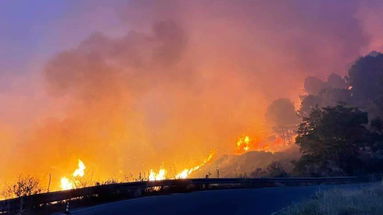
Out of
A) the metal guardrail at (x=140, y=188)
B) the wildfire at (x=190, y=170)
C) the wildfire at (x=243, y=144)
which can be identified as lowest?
the metal guardrail at (x=140, y=188)

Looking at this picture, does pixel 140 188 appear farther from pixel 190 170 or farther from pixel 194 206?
pixel 190 170

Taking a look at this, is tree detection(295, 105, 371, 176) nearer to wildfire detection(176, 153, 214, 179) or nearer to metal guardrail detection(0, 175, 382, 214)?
metal guardrail detection(0, 175, 382, 214)

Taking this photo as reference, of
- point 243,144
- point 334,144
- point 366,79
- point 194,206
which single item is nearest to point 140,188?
point 194,206

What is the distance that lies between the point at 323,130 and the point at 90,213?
4976 centimetres

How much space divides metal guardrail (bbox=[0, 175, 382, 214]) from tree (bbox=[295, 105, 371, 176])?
14298 millimetres

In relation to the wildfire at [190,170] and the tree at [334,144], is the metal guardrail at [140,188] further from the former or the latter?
the wildfire at [190,170]

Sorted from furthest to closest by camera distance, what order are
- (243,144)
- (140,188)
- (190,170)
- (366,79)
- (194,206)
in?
(243,144) < (366,79) < (190,170) < (140,188) < (194,206)

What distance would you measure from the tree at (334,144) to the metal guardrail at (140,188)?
14298mm

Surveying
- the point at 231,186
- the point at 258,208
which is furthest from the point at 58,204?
the point at 231,186

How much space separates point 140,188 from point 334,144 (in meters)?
41.2

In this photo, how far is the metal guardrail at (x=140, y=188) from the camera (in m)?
14.6

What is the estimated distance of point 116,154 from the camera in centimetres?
7944

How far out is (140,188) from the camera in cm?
2222

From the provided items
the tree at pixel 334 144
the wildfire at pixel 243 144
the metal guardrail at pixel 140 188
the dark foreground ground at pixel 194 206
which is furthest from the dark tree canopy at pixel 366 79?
the dark foreground ground at pixel 194 206
